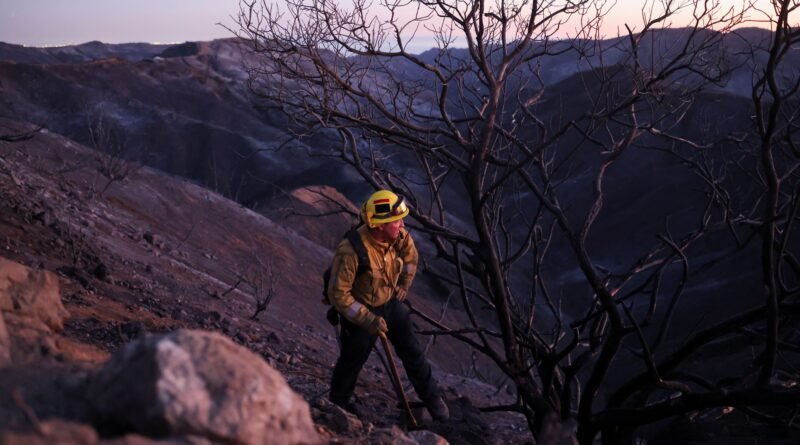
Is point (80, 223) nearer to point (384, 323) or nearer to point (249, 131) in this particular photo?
point (384, 323)

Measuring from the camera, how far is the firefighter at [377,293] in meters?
5.53

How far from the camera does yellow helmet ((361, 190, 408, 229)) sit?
18.0 feet

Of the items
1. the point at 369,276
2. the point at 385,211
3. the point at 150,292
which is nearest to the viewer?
the point at 385,211

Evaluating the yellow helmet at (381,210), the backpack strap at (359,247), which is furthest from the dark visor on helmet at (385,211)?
the backpack strap at (359,247)

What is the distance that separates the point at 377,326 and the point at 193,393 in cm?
292

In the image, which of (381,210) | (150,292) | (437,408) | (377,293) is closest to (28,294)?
(381,210)

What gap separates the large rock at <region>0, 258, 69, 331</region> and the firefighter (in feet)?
6.16

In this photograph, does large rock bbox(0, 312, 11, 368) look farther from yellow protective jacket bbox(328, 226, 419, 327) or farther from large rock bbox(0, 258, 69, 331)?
yellow protective jacket bbox(328, 226, 419, 327)

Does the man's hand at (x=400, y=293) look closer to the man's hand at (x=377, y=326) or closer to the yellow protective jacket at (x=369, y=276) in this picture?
the yellow protective jacket at (x=369, y=276)

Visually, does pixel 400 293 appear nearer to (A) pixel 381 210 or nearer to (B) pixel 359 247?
(B) pixel 359 247

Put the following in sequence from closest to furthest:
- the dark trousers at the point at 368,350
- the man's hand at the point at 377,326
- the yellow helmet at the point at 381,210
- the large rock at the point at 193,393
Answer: the large rock at the point at 193,393
the yellow helmet at the point at 381,210
the man's hand at the point at 377,326
the dark trousers at the point at 368,350

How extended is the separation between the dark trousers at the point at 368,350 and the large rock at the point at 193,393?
2884mm

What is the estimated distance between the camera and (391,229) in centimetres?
558

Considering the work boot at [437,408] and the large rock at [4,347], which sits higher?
the large rock at [4,347]
